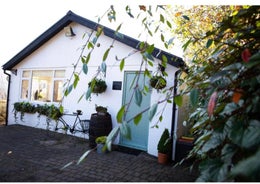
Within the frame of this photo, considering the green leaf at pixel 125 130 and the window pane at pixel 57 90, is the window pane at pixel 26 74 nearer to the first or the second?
the window pane at pixel 57 90

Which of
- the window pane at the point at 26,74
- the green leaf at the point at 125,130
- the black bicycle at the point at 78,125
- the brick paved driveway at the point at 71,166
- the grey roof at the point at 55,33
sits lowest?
the brick paved driveway at the point at 71,166

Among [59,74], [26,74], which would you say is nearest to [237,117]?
[59,74]

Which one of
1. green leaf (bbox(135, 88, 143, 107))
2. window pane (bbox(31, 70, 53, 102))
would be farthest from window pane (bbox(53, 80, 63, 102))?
green leaf (bbox(135, 88, 143, 107))

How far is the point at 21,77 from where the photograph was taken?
8.56 m

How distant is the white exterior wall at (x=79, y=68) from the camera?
5.33 meters

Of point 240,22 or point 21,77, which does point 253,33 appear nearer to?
point 240,22

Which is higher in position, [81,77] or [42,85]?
[81,77]

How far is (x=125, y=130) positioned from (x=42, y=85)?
8119mm

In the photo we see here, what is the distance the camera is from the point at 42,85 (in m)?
7.99

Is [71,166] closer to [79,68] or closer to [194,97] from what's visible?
[79,68]

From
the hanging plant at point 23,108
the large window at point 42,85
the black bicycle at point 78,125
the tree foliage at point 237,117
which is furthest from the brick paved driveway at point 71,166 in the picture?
the tree foliage at point 237,117

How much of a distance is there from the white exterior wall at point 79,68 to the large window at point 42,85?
0.68ft

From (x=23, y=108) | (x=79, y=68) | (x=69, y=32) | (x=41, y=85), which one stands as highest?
(x=69, y=32)

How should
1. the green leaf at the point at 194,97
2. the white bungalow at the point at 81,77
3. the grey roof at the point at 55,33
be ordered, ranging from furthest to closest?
the grey roof at the point at 55,33 → the white bungalow at the point at 81,77 → the green leaf at the point at 194,97
